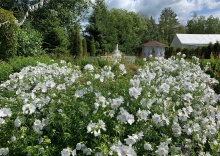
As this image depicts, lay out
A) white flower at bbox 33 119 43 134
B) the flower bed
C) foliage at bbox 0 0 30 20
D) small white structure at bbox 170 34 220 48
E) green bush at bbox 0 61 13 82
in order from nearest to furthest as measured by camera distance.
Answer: the flower bed, white flower at bbox 33 119 43 134, green bush at bbox 0 61 13 82, foliage at bbox 0 0 30 20, small white structure at bbox 170 34 220 48

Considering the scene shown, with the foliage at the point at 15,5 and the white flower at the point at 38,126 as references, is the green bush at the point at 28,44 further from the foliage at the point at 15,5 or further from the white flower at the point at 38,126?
the white flower at the point at 38,126

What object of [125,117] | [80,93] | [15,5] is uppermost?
[15,5]

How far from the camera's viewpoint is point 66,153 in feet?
6.31

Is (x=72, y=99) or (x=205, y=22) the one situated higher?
(x=205, y=22)

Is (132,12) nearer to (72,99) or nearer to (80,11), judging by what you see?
(80,11)

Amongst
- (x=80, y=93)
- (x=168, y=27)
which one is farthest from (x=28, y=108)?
(x=168, y=27)

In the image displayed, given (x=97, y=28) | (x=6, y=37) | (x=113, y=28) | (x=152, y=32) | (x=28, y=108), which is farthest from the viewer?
(x=152, y=32)

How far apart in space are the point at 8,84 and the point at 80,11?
18.1m

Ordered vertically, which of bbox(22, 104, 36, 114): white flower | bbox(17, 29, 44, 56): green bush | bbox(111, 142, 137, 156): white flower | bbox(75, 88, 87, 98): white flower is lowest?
bbox(111, 142, 137, 156): white flower

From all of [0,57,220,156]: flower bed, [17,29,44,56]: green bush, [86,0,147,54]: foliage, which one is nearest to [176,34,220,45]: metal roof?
[86,0,147,54]: foliage

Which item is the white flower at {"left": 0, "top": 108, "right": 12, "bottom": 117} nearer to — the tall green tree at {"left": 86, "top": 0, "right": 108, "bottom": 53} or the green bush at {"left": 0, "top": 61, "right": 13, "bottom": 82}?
the green bush at {"left": 0, "top": 61, "right": 13, "bottom": 82}

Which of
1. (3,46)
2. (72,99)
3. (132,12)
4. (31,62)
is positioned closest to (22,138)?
(72,99)

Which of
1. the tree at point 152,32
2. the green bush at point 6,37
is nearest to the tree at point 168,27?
the tree at point 152,32

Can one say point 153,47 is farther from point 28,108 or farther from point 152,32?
point 28,108
